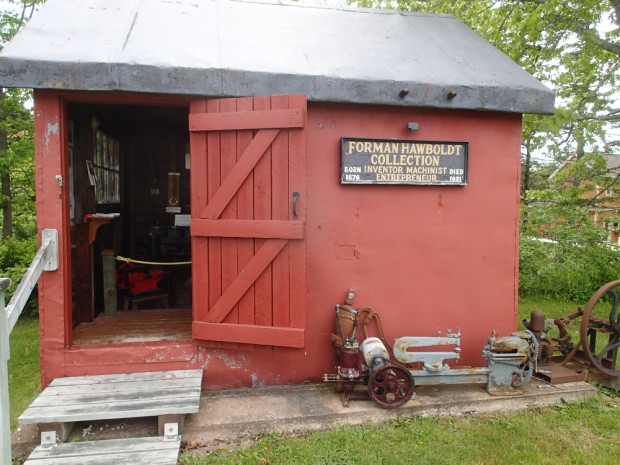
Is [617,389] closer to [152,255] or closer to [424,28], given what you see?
[424,28]

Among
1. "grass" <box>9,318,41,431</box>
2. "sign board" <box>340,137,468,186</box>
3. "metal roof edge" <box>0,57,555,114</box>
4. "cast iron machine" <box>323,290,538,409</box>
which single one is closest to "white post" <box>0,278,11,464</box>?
"grass" <box>9,318,41,431</box>

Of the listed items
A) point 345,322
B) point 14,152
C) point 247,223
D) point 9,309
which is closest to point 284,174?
point 247,223

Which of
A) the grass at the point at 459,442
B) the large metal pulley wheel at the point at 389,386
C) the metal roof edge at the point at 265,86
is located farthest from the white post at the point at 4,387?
the large metal pulley wheel at the point at 389,386

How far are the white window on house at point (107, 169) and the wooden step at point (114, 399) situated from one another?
2900 millimetres

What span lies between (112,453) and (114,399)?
1.47 feet

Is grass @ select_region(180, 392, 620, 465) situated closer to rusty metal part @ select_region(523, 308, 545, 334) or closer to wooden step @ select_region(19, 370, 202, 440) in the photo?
wooden step @ select_region(19, 370, 202, 440)

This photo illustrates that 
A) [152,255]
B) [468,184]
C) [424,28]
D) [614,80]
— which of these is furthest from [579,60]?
[152,255]

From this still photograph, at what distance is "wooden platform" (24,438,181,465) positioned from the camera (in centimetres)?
296

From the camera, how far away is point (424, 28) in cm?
541

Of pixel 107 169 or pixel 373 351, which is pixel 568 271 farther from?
pixel 107 169

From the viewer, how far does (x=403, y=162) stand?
14.1 feet

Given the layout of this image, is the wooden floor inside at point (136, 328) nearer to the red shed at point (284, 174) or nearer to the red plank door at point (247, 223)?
the red shed at point (284, 174)

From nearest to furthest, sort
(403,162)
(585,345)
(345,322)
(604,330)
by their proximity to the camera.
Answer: (345,322) → (403,162) → (585,345) → (604,330)

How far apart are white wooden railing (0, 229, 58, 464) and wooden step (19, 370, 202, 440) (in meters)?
0.31
